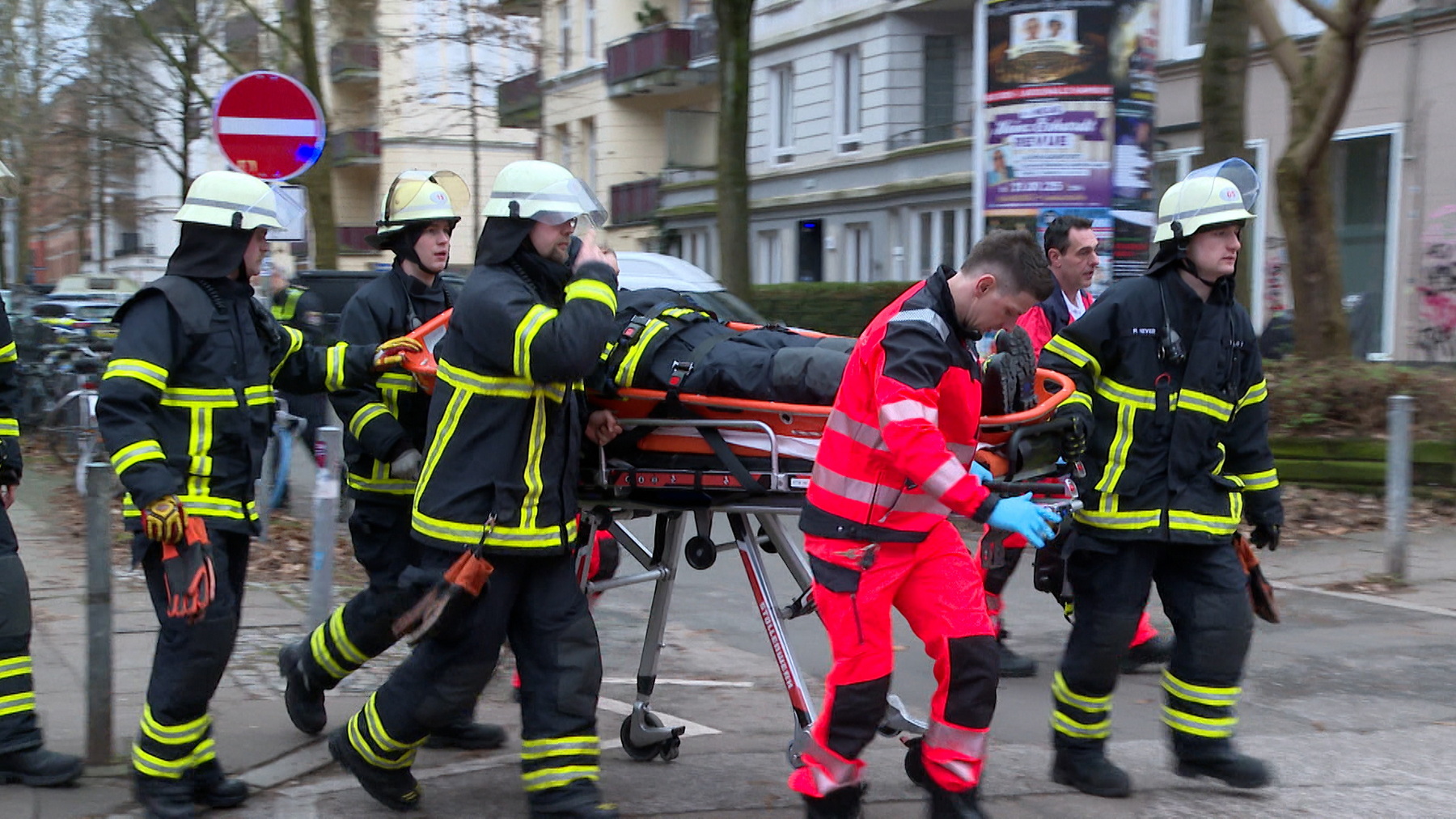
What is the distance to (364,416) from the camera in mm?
5211

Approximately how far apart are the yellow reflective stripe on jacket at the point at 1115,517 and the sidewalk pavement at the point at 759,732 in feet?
2.85

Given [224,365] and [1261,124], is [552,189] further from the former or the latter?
[1261,124]

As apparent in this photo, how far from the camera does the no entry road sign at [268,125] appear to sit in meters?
→ 7.79

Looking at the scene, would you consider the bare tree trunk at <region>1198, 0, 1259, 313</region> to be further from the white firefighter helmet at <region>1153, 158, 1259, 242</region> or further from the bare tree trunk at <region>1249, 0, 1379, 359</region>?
the white firefighter helmet at <region>1153, 158, 1259, 242</region>

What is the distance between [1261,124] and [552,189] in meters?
18.3

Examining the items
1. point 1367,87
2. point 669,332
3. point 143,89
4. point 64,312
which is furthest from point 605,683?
point 143,89

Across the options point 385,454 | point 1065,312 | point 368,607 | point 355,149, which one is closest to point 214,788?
point 368,607

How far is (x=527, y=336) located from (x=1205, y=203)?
7.49 ft

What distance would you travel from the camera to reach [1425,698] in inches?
241

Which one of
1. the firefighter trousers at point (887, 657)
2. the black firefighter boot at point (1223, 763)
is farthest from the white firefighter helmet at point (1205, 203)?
the black firefighter boot at point (1223, 763)

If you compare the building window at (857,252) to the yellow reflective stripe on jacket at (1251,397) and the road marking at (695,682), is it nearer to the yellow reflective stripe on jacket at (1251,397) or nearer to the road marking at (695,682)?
the road marking at (695,682)

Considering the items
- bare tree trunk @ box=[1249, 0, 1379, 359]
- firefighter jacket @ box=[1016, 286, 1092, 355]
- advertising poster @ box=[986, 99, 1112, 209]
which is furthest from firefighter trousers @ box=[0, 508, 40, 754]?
bare tree trunk @ box=[1249, 0, 1379, 359]

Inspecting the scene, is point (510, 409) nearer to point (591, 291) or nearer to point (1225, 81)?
point (591, 291)

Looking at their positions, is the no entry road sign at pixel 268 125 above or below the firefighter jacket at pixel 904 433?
above
